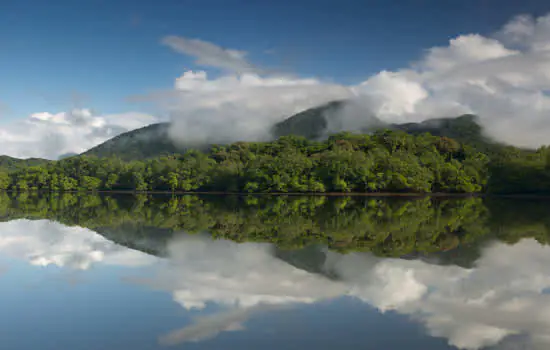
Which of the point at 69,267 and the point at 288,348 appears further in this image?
the point at 69,267

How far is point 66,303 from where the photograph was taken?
10414 mm

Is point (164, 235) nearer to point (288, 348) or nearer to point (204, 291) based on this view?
point (204, 291)

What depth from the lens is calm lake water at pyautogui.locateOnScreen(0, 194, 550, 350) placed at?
806cm

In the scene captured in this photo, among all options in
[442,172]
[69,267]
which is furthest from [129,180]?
[69,267]

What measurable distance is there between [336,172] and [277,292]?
70572mm

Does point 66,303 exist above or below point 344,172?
below

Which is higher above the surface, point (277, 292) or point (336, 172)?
point (336, 172)

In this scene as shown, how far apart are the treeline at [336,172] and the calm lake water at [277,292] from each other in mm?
58727

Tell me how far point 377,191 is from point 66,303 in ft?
248

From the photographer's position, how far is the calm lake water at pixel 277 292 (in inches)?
317

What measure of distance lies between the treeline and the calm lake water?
193ft

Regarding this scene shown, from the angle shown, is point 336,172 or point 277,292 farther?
point 336,172

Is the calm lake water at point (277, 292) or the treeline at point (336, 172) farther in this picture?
the treeline at point (336, 172)

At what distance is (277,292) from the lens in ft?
36.4
